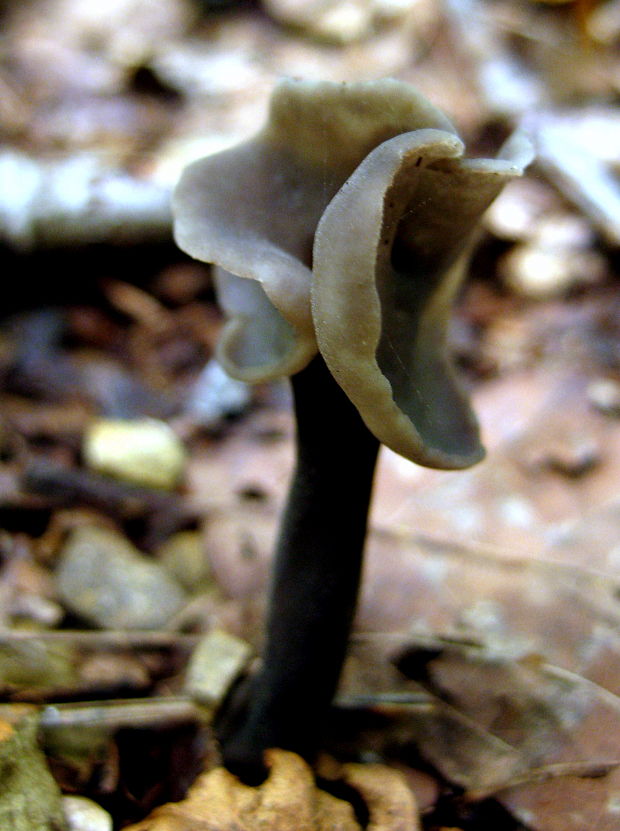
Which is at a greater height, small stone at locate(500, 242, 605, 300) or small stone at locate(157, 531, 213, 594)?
small stone at locate(500, 242, 605, 300)

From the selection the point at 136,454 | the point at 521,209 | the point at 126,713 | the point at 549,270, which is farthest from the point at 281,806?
the point at 521,209

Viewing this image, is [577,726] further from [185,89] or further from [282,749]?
[185,89]

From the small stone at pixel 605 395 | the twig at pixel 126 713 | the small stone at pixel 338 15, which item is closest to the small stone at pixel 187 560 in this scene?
the twig at pixel 126 713

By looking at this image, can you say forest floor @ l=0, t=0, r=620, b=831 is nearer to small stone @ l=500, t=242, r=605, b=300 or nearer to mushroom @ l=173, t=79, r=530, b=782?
small stone @ l=500, t=242, r=605, b=300

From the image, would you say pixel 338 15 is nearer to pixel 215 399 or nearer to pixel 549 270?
pixel 549 270

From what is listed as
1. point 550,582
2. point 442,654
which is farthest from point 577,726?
point 550,582

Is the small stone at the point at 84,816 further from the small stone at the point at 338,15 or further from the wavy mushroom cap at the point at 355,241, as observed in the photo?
the small stone at the point at 338,15

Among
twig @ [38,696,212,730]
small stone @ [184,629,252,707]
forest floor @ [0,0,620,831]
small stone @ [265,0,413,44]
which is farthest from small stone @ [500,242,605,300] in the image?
small stone @ [265,0,413,44]
